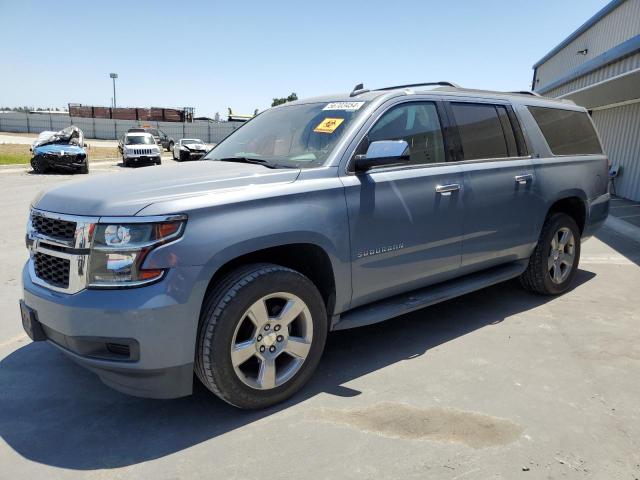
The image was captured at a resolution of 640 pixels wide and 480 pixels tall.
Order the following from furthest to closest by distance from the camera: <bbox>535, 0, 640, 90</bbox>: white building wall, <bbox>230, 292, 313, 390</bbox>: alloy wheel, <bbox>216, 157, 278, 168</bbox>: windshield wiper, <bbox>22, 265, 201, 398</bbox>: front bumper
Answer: <bbox>535, 0, 640, 90</bbox>: white building wall, <bbox>216, 157, 278, 168</bbox>: windshield wiper, <bbox>230, 292, 313, 390</bbox>: alloy wheel, <bbox>22, 265, 201, 398</bbox>: front bumper

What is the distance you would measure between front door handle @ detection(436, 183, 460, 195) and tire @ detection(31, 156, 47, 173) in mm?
19527

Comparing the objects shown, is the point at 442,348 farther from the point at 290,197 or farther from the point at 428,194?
the point at 290,197

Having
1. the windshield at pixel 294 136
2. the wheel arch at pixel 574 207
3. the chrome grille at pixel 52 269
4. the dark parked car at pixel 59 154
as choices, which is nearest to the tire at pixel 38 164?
the dark parked car at pixel 59 154

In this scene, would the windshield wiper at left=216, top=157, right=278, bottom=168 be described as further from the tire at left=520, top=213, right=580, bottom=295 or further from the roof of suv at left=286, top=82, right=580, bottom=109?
the tire at left=520, top=213, right=580, bottom=295

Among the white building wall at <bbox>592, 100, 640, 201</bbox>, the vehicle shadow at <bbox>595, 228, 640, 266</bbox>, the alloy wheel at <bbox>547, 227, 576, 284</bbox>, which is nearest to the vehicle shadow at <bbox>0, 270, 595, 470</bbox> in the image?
the alloy wheel at <bbox>547, 227, 576, 284</bbox>

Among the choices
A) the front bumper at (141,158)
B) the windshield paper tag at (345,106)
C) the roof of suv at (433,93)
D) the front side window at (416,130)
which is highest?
the roof of suv at (433,93)

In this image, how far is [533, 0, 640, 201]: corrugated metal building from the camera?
35.5 ft

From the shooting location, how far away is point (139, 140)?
26594mm

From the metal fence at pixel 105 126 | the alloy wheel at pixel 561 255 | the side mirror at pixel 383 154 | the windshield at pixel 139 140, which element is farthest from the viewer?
the metal fence at pixel 105 126

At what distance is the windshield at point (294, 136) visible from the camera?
136 inches

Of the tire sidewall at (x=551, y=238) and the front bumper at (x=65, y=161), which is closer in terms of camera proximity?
the tire sidewall at (x=551, y=238)

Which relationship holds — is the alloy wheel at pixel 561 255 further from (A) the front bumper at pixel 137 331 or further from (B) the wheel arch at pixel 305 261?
(A) the front bumper at pixel 137 331

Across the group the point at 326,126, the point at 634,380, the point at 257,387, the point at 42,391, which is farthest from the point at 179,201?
the point at 634,380

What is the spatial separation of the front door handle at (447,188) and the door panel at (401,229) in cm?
2
